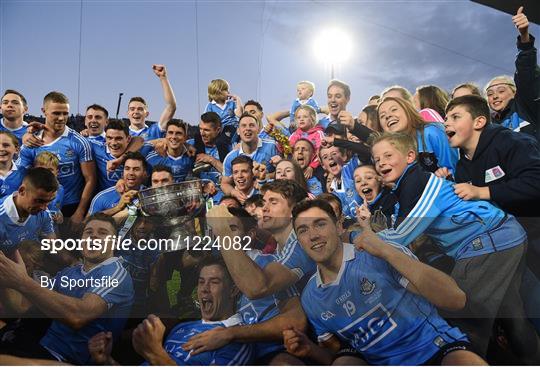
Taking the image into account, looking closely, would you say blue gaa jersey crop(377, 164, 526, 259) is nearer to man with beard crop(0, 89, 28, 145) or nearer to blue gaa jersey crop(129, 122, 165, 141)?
blue gaa jersey crop(129, 122, 165, 141)

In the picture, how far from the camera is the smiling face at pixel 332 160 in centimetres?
314

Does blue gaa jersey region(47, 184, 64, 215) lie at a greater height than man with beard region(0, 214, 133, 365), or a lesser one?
greater

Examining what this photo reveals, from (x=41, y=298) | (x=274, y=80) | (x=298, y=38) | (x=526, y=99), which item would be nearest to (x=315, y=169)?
(x=274, y=80)

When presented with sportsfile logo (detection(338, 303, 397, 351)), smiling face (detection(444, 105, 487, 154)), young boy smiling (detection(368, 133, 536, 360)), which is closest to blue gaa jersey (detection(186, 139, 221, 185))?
young boy smiling (detection(368, 133, 536, 360))

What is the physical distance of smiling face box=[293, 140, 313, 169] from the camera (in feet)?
10.4

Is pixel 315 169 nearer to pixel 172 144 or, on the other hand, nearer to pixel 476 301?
pixel 172 144

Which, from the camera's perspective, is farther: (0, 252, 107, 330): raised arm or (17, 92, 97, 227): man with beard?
(17, 92, 97, 227): man with beard

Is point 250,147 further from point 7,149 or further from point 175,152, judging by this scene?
point 7,149

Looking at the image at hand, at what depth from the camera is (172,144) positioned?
10.5 ft

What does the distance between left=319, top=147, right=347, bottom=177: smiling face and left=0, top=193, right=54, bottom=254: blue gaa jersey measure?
1610 mm

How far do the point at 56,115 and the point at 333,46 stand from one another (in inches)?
66.1

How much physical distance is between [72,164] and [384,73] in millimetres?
1927

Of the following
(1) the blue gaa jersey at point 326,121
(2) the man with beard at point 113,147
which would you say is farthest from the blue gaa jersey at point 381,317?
(2) the man with beard at point 113,147

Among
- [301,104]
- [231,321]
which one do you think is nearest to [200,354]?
[231,321]
